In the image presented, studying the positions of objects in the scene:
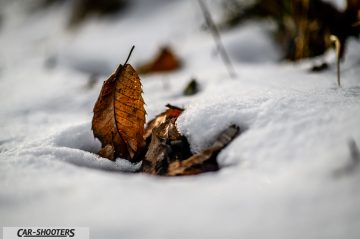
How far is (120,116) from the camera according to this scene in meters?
1.09

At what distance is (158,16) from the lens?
391 cm

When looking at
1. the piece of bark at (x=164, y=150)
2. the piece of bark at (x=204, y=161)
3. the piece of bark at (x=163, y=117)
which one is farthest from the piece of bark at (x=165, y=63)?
the piece of bark at (x=204, y=161)

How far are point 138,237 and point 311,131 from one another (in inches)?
21.7

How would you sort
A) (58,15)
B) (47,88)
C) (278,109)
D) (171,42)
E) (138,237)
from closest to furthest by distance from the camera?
(138,237), (278,109), (47,88), (171,42), (58,15)

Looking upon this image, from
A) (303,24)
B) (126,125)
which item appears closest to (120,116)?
(126,125)

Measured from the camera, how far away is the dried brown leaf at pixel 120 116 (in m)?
1.08

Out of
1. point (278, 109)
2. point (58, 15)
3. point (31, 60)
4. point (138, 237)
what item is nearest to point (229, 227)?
point (138, 237)

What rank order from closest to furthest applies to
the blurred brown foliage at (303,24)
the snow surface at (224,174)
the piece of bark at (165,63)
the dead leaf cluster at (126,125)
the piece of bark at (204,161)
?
the snow surface at (224,174), the piece of bark at (204,161), the dead leaf cluster at (126,125), the blurred brown foliage at (303,24), the piece of bark at (165,63)

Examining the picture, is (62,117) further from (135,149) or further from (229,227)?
(229,227)

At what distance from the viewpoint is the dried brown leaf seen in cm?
108

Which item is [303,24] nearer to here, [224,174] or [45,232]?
[224,174]

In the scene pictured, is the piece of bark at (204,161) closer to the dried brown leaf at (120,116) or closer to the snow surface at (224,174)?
the snow surface at (224,174)

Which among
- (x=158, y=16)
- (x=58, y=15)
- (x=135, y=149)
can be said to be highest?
(x=58, y=15)

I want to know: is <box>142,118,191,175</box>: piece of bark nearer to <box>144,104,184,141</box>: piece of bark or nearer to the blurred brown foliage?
<box>144,104,184,141</box>: piece of bark
